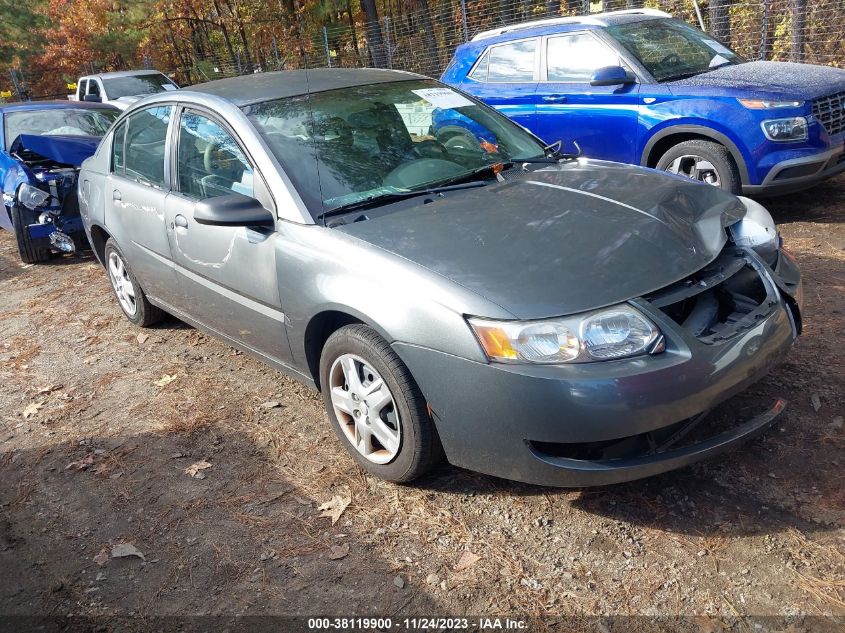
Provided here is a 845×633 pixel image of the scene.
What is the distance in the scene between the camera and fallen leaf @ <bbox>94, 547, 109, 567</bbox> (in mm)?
3115

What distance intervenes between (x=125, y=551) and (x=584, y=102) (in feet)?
18.6

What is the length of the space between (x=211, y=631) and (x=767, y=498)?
2.20 m

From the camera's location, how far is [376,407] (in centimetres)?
319

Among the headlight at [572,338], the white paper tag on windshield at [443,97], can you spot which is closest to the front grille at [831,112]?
the white paper tag on windshield at [443,97]

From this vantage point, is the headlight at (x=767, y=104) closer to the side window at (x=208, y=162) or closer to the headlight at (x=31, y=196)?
the side window at (x=208, y=162)

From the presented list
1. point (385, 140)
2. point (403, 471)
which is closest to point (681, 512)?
point (403, 471)

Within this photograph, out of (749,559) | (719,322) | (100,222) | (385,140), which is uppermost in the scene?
(385,140)

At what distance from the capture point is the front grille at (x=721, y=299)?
2.83 metres

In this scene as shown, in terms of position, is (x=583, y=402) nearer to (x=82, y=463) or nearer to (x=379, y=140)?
(x=379, y=140)

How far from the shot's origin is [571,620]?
2.51 m

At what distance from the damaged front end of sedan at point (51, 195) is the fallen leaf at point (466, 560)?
20.8 ft

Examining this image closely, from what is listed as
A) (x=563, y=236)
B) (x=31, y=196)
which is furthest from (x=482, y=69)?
(x=563, y=236)

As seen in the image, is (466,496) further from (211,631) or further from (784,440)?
(784,440)

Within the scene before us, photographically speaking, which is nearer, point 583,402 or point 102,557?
point 583,402
